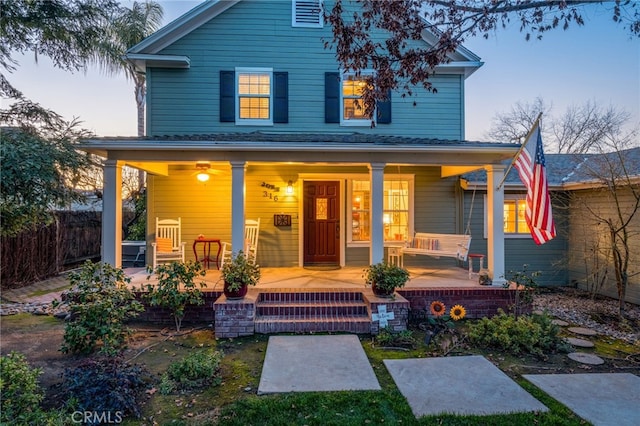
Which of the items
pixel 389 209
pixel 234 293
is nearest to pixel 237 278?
pixel 234 293

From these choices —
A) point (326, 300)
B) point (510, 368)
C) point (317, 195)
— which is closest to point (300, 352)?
point (326, 300)

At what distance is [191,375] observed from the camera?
3.79m

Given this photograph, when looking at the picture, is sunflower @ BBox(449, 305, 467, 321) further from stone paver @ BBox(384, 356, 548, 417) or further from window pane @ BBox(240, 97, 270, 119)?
window pane @ BBox(240, 97, 270, 119)

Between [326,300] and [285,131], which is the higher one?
[285,131]

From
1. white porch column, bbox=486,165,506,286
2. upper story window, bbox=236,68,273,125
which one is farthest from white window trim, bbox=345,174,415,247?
upper story window, bbox=236,68,273,125

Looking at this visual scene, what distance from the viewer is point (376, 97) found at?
5105 millimetres

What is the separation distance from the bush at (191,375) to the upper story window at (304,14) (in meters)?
7.57

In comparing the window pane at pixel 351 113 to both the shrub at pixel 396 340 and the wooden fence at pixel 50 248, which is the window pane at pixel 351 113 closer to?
the shrub at pixel 396 340

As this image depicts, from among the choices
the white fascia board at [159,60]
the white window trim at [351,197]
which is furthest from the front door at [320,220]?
the white fascia board at [159,60]

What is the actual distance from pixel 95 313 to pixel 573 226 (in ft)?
34.6

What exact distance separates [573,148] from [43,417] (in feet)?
83.4

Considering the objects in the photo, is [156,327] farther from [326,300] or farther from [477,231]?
[477,231]

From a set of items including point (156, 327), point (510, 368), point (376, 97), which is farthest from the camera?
point (156, 327)

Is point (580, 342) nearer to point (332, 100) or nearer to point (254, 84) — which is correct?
point (332, 100)
